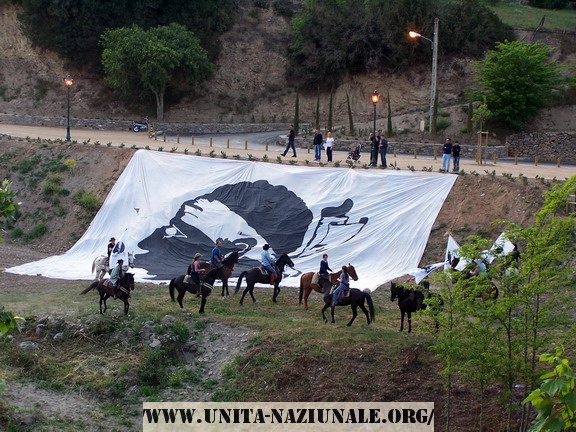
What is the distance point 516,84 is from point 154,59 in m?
24.3

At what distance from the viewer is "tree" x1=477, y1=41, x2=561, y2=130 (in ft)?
162

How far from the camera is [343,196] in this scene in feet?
112

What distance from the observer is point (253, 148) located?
159ft

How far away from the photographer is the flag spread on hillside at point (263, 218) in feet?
102

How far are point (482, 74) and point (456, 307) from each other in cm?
3533

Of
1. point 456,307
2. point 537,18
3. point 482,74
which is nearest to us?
point 456,307

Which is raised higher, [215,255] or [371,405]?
[215,255]

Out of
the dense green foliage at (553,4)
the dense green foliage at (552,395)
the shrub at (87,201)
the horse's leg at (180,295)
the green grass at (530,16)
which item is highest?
the dense green foliage at (553,4)

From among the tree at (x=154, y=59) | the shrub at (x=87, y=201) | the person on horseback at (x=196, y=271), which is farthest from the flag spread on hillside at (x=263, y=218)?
the tree at (x=154, y=59)

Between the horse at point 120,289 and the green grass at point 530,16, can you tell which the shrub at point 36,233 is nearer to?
the horse at point 120,289

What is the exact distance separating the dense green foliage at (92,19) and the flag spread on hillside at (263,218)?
95.3 feet

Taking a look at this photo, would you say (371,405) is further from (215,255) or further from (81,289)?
(81,289)

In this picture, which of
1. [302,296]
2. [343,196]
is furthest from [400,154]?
[302,296]

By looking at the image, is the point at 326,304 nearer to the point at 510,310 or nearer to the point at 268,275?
the point at 268,275
